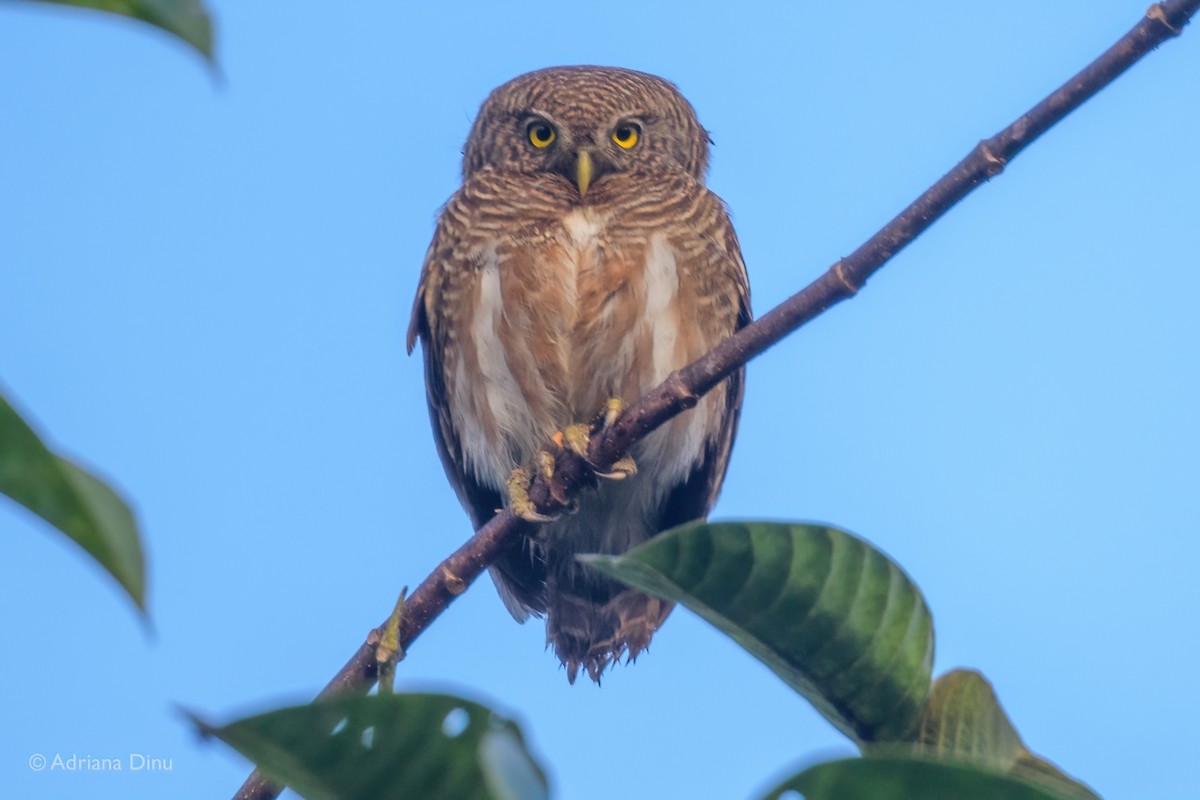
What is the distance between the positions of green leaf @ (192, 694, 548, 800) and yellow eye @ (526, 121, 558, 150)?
4.22 metres

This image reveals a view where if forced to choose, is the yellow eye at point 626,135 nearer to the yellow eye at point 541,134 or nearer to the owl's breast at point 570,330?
the yellow eye at point 541,134

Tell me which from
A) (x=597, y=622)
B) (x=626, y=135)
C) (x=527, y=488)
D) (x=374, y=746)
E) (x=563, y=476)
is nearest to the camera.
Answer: (x=374, y=746)

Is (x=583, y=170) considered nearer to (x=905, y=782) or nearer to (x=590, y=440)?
(x=590, y=440)

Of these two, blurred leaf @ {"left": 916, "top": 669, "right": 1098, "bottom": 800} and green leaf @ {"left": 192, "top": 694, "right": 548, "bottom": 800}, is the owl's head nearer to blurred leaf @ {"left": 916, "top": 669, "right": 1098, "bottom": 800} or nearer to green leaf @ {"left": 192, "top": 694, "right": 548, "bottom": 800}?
blurred leaf @ {"left": 916, "top": 669, "right": 1098, "bottom": 800}

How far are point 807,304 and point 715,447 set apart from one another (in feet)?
8.77

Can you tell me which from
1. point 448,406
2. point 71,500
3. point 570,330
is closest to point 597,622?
point 448,406

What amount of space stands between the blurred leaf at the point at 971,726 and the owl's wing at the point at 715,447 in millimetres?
3427

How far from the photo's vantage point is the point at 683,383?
2688mm

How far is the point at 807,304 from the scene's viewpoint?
2455 mm

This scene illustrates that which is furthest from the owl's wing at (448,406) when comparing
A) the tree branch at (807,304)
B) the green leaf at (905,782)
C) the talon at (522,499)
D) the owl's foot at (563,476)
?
the green leaf at (905,782)

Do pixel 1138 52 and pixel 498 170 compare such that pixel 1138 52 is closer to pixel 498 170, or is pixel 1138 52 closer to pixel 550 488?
pixel 550 488

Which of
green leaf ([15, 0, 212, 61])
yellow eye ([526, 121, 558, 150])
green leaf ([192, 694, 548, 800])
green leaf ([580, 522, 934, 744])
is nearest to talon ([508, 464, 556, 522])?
yellow eye ([526, 121, 558, 150])

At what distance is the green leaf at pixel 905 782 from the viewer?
1013mm

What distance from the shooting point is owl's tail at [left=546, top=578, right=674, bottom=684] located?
4973 mm
